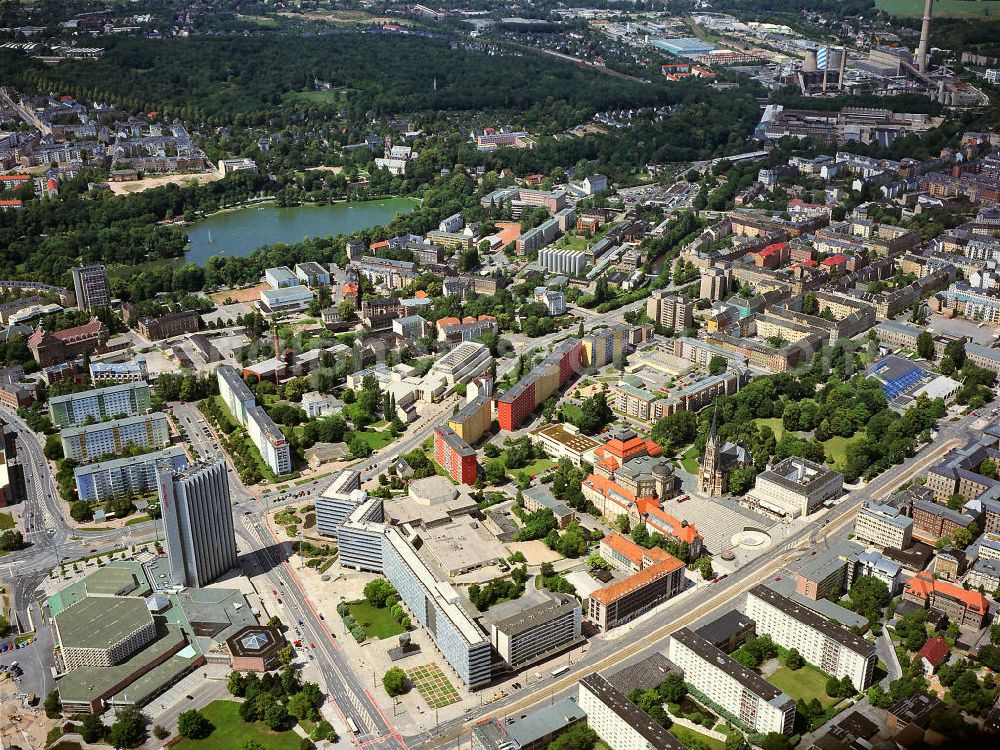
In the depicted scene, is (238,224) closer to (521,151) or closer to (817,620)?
(521,151)

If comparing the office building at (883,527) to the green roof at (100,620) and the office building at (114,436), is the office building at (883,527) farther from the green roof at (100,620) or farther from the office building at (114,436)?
the office building at (114,436)

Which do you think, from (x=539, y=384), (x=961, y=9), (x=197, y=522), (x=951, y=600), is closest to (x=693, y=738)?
(x=951, y=600)

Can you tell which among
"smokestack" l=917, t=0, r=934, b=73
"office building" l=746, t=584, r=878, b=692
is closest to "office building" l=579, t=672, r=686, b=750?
"office building" l=746, t=584, r=878, b=692

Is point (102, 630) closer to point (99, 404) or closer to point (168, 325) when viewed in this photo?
point (99, 404)

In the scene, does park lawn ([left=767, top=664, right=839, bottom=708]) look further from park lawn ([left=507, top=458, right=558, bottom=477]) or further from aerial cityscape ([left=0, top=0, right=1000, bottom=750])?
park lawn ([left=507, top=458, right=558, bottom=477])

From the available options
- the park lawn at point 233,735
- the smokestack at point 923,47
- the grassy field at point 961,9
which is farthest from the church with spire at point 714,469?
the grassy field at point 961,9
